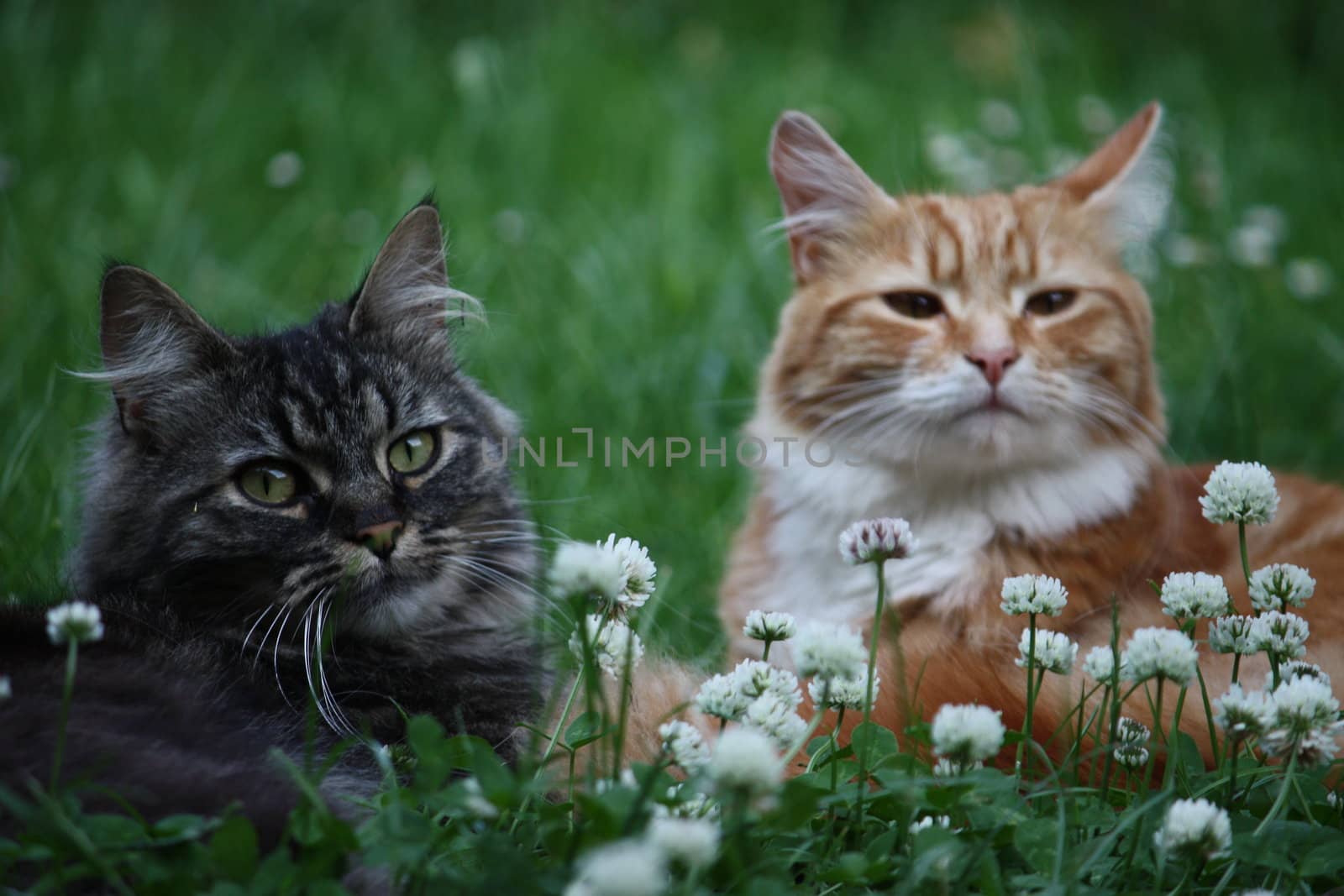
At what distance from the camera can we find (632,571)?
1408 mm

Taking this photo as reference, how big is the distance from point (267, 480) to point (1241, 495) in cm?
138

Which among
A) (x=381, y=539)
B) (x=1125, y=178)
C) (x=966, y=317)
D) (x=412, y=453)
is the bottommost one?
(x=381, y=539)

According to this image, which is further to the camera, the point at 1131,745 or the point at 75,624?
the point at 1131,745

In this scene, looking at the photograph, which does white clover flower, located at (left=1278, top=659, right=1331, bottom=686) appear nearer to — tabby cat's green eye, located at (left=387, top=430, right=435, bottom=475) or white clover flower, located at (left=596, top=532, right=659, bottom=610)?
white clover flower, located at (left=596, top=532, right=659, bottom=610)

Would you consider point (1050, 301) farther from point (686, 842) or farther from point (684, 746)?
point (686, 842)

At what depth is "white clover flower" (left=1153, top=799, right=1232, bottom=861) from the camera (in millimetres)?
1163

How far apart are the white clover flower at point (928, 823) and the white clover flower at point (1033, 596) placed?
0.28 meters

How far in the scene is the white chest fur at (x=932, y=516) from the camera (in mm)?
2244

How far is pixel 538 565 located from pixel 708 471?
113 centimetres

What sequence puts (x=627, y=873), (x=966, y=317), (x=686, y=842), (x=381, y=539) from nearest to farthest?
(x=627, y=873) < (x=686, y=842) < (x=381, y=539) < (x=966, y=317)

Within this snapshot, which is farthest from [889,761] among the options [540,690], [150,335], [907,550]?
[150,335]

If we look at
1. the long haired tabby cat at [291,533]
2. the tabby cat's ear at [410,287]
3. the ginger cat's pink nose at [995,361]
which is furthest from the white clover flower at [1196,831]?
the tabby cat's ear at [410,287]

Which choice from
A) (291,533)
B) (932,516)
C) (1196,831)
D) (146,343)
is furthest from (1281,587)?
(146,343)

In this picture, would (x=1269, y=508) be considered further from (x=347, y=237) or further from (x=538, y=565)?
(x=347, y=237)
